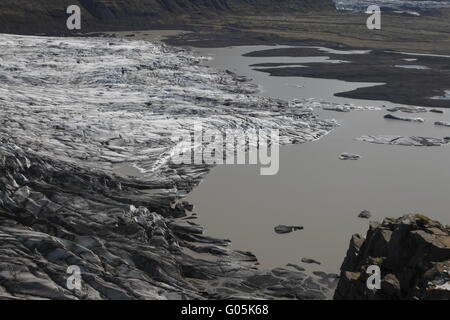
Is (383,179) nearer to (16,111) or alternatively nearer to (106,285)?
(106,285)

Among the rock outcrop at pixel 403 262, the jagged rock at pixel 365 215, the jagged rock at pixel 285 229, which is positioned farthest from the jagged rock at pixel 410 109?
the rock outcrop at pixel 403 262

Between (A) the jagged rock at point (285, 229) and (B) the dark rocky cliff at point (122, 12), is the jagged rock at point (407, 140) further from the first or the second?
(B) the dark rocky cliff at point (122, 12)

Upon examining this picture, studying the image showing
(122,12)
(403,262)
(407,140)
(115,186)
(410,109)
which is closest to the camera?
(403,262)

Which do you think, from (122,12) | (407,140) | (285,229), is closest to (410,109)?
(407,140)

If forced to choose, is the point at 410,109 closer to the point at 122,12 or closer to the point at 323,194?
the point at 323,194

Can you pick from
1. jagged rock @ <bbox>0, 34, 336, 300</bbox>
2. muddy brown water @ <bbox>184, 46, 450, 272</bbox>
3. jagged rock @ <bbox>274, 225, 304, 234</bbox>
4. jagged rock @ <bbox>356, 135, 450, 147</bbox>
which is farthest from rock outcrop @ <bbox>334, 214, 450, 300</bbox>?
jagged rock @ <bbox>356, 135, 450, 147</bbox>
